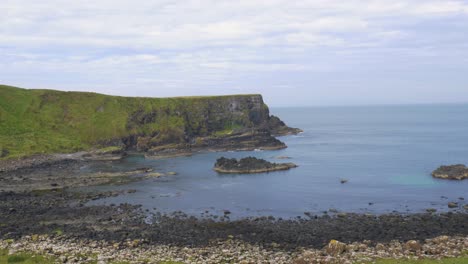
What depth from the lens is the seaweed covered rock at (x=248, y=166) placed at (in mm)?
105188

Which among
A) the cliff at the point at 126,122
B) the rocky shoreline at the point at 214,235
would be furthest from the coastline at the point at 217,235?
the cliff at the point at 126,122

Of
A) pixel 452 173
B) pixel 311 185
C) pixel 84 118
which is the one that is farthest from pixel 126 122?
pixel 452 173

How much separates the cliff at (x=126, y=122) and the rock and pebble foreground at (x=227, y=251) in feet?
309

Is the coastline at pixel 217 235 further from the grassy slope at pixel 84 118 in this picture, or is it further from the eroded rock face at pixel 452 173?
the grassy slope at pixel 84 118

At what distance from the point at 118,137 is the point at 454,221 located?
115495mm

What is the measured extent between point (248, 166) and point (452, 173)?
46.0 metres

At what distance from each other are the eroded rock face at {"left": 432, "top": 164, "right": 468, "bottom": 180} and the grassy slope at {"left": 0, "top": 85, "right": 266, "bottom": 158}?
90.2 m

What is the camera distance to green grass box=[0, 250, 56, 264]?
119ft

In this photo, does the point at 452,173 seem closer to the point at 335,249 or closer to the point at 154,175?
the point at 335,249

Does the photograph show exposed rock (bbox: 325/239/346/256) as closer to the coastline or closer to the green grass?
the coastline

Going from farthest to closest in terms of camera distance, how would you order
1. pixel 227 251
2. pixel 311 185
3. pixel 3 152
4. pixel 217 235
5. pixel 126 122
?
pixel 126 122
pixel 3 152
pixel 311 185
pixel 217 235
pixel 227 251

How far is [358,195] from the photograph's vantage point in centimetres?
7669

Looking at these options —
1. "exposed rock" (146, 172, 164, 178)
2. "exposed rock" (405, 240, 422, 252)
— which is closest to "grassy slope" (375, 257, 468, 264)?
"exposed rock" (405, 240, 422, 252)

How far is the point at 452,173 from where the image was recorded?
89438 mm
